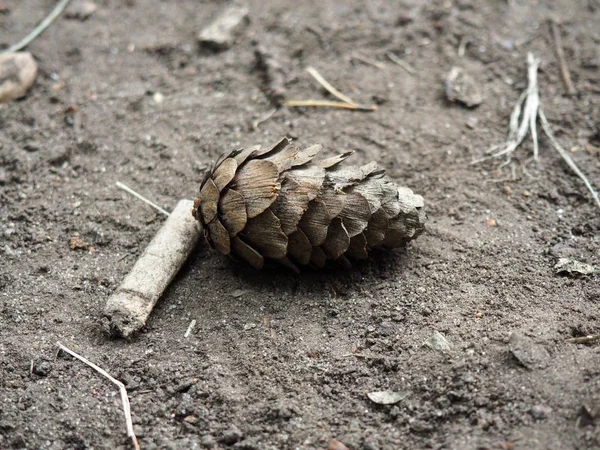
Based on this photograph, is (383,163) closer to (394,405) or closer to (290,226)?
(290,226)

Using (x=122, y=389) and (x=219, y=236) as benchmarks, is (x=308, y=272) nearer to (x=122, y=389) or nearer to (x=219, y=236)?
(x=219, y=236)

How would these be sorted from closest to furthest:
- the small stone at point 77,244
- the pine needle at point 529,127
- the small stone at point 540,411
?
the small stone at point 540,411, the small stone at point 77,244, the pine needle at point 529,127

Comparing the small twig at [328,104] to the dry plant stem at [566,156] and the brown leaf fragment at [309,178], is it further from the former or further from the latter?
the brown leaf fragment at [309,178]

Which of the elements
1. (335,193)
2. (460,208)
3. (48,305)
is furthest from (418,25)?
(48,305)

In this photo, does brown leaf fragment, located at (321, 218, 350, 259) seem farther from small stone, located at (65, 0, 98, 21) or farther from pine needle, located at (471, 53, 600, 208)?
small stone, located at (65, 0, 98, 21)

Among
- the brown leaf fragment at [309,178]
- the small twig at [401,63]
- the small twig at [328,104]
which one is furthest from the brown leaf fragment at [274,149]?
the small twig at [401,63]

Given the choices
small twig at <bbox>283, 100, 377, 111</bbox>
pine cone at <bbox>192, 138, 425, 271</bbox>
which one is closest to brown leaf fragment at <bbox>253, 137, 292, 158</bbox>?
pine cone at <bbox>192, 138, 425, 271</bbox>
